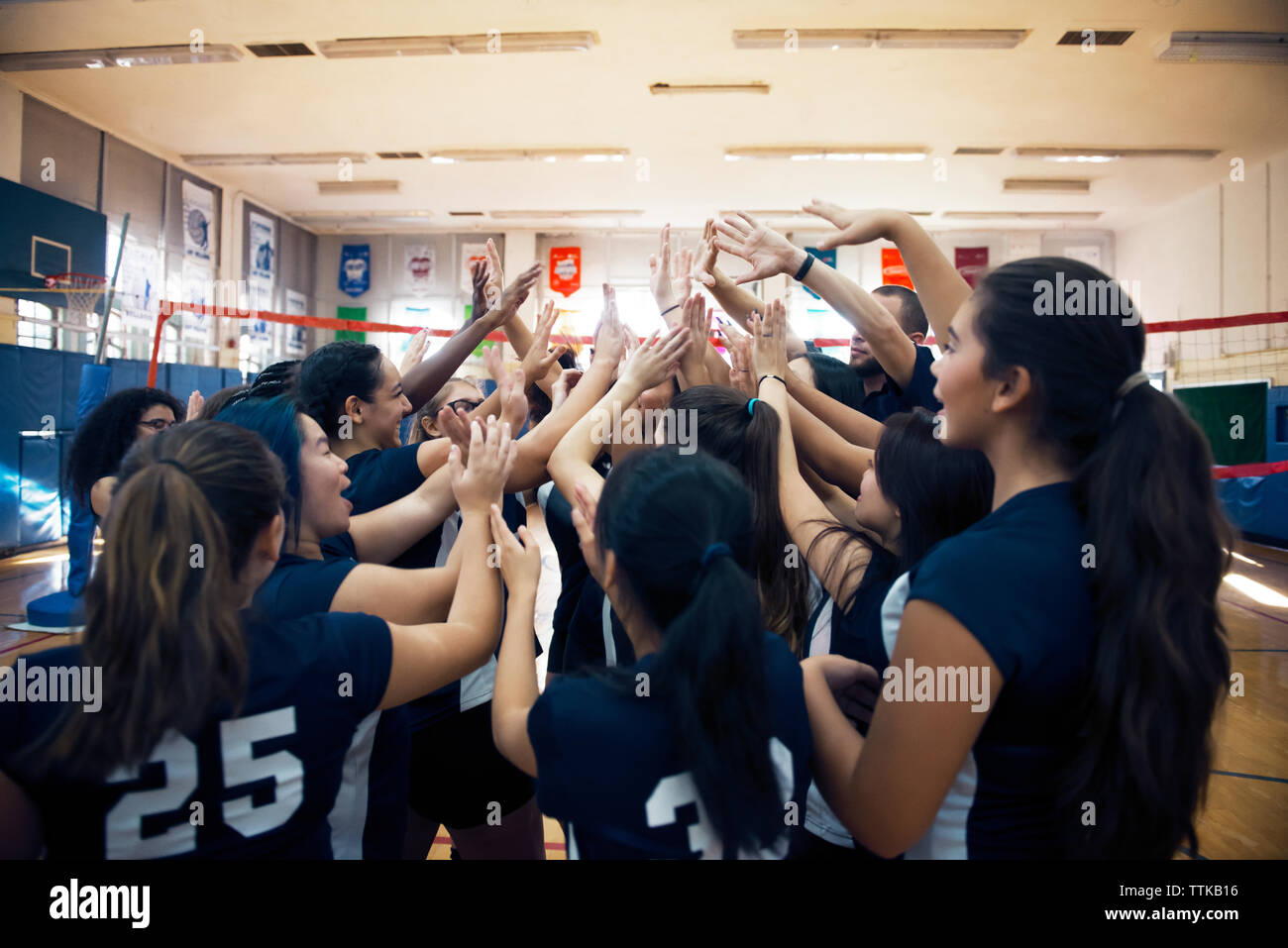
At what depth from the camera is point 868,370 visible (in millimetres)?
2703

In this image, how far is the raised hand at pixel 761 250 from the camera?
Result: 1939 millimetres

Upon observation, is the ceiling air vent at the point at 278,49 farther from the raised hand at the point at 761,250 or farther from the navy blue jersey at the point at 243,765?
the navy blue jersey at the point at 243,765

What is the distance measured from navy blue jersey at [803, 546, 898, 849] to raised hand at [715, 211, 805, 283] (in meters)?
0.89

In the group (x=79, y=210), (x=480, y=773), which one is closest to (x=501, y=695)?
(x=480, y=773)

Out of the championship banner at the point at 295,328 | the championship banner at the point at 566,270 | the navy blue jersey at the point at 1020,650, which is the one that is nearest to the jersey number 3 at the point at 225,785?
the navy blue jersey at the point at 1020,650

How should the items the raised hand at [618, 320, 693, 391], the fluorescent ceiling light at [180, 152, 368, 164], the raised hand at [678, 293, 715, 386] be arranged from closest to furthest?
the raised hand at [618, 320, 693, 391] → the raised hand at [678, 293, 715, 386] → the fluorescent ceiling light at [180, 152, 368, 164]

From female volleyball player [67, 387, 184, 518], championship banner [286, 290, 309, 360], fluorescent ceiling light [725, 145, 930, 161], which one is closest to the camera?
female volleyball player [67, 387, 184, 518]

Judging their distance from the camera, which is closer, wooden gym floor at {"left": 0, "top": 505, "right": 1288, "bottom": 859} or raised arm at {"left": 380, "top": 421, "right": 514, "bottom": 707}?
raised arm at {"left": 380, "top": 421, "right": 514, "bottom": 707}

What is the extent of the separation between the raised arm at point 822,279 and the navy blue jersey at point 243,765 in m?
1.38

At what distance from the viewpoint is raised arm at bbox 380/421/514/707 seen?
1.10 meters

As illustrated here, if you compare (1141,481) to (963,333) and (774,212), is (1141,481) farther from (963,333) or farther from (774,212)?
(774,212)

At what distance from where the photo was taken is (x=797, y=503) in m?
1.49

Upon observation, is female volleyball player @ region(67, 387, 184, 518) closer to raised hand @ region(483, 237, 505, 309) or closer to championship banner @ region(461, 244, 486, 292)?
raised hand @ region(483, 237, 505, 309)
